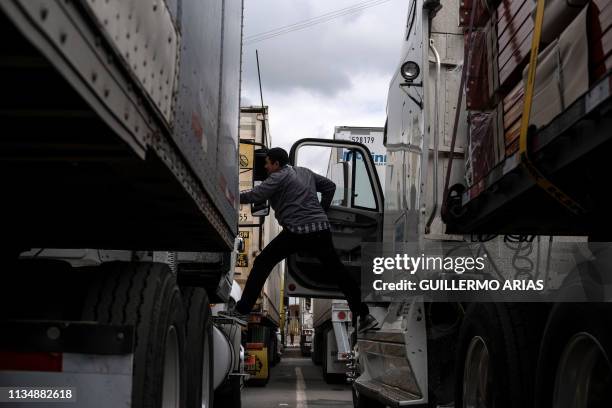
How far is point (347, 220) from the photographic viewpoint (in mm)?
8203

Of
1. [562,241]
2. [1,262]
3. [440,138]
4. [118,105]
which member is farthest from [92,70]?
[440,138]

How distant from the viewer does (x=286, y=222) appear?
650 centimetres

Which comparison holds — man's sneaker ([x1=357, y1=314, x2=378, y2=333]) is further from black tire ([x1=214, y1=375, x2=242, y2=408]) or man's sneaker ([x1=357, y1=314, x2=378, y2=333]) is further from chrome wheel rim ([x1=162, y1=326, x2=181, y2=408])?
chrome wheel rim ([x1=162, y1=326, x2=181, y2=408])

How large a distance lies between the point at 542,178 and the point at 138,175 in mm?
1613

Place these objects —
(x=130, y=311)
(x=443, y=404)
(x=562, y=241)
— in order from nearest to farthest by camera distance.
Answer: (x=130, y=311)
(x=562, y=241)
(x=443, y=404)

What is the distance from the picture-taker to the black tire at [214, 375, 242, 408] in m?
8.44

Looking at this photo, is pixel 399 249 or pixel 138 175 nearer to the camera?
pixel 138 175

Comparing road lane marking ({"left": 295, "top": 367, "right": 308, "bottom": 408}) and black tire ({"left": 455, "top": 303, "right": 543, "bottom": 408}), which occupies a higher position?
black tire ({"left": 455, "top": 303, "right": 543, "bottom": 408})

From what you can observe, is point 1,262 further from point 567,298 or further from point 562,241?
point 562,241

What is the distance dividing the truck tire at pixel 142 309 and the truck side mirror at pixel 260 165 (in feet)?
10.3

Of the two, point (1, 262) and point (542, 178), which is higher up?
point (542, 178)

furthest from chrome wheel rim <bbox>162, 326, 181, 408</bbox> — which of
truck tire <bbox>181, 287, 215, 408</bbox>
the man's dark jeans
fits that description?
the man's dark jeans

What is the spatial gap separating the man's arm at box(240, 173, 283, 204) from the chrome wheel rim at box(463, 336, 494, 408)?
2.27m

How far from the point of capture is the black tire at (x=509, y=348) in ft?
13.1
